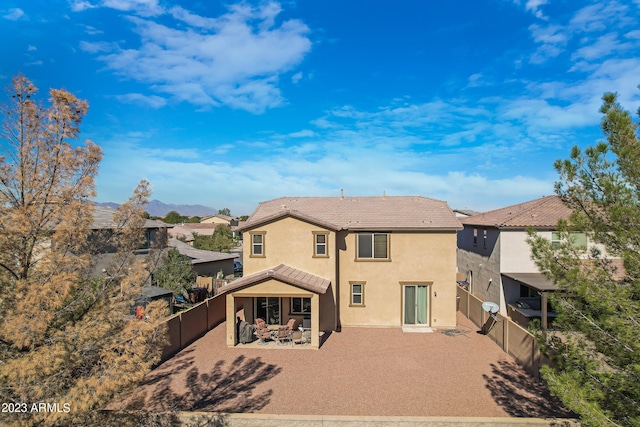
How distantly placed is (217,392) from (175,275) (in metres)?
12.2

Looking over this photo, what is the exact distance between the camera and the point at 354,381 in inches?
461

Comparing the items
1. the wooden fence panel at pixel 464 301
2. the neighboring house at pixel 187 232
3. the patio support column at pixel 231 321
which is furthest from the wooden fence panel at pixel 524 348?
the neighboring house at pixel 187 232

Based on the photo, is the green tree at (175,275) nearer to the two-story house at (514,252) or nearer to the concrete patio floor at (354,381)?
the concrete patio floor at (354,381)

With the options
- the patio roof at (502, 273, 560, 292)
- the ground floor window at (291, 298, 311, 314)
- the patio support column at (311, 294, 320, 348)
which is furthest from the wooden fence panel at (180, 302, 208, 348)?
the patio roof at (502, 273, 560, 292)

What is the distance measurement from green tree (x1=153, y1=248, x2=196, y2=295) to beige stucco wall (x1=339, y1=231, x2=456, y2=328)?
413 inches

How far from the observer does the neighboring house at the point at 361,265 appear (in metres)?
17.6

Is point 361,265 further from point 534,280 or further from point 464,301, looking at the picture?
point 534,280

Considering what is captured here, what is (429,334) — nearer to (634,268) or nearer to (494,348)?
(494,348)

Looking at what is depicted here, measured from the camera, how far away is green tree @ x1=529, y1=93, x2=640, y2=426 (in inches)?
214

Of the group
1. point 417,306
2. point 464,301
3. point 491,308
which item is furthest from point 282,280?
point 464,301

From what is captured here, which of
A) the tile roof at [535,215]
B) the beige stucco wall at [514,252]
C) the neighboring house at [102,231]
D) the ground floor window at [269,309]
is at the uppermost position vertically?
the tile roof at [535,215]

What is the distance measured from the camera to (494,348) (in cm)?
1497

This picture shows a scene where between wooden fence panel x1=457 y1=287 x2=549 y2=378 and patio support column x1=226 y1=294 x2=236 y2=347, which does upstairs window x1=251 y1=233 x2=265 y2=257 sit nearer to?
patio support column x1=226 y1=294 x2=236 y2=347

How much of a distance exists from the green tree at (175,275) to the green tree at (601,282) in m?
20.1
